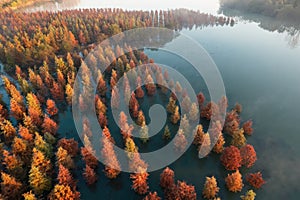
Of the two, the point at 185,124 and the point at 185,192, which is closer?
the point at 185,192

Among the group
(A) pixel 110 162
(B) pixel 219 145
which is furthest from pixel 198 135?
(A) pixel 110 162

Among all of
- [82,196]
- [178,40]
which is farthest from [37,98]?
[178,40]

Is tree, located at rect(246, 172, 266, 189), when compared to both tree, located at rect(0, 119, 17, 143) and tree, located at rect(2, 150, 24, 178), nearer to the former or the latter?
tree, located at rect(2, 150, 24, 178)

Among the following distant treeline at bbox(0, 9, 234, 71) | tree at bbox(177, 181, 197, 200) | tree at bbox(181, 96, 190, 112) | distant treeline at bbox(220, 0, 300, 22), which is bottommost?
tree at bbox(177, 181, 197, 200)

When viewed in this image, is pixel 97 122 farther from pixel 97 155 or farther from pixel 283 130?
pixel 283 130

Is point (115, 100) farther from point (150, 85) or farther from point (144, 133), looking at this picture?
point (144, 133)

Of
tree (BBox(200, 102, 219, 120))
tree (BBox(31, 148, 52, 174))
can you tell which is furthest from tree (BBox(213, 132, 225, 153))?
tree (BBox(31, 148, 52, 174))
